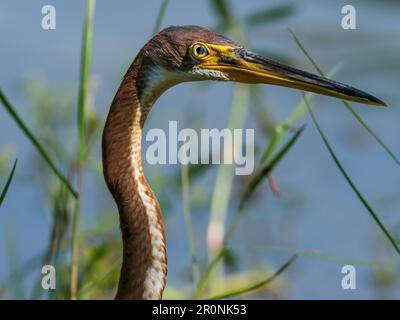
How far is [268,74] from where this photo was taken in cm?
319

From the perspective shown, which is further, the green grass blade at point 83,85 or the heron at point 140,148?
the green grass blade at point 83,85

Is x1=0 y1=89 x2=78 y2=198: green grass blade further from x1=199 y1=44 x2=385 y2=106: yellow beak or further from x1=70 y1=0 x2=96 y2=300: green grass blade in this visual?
x1=199 y1=44 x2=385 y2=106: yellow beak

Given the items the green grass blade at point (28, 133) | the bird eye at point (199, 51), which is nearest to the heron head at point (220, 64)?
the bird eye at point (199, 51)

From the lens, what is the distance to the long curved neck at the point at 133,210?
2928 mm

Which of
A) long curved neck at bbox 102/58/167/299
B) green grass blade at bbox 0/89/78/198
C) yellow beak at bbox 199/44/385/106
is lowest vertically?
long curved neck at bbox 102/58/167/299

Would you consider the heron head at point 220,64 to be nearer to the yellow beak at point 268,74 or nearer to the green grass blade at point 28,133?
the yellow beak at point 268,74

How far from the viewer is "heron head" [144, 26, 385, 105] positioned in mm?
3029

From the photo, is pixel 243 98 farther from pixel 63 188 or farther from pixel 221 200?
pixel 63 188

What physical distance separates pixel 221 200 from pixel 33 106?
1.11 m

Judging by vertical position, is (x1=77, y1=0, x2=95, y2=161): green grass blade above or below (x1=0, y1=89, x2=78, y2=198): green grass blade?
above

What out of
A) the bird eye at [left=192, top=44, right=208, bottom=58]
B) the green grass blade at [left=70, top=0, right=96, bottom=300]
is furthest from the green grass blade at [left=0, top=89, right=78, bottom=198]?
the bird eye at [left=192, top=44, right=208, bottom=58]

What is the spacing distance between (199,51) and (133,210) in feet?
1.57

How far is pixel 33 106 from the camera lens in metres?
4.74
